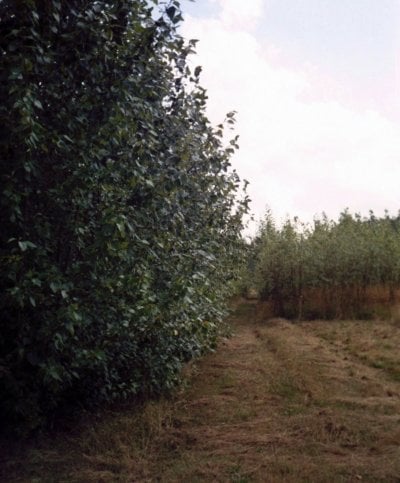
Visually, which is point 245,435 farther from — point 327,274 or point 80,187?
point 327,274

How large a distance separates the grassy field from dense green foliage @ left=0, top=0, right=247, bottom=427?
20.8 inches

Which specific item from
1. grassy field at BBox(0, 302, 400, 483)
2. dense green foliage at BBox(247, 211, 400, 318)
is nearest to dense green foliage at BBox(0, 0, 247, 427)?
grassy field at BBox(0, 302, 400, 483)

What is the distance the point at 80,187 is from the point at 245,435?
3159 mm

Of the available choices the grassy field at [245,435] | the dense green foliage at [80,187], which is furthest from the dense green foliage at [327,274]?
the dense green foliage at [80,187]

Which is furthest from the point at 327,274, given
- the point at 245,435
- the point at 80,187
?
the point at 80,187

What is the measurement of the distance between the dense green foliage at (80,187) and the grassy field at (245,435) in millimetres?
528

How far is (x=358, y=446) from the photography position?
497 cm

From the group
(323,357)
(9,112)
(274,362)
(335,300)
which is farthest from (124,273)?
(335,300)

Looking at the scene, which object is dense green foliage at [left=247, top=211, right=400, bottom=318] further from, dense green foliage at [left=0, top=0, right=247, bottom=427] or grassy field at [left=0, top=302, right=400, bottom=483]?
dense green foliage at [left=0, top=0, right=247, bottom=427]

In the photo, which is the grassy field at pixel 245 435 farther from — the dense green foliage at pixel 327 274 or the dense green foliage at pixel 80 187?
the dense green foliage at pixel 327 274

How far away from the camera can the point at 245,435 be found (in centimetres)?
545

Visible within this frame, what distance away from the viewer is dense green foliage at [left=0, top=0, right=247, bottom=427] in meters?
3.79

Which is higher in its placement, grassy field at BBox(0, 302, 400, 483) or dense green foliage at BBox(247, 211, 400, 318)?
dense green foliage at BBox(247, 211, 400, 318)

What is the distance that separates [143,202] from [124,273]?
Answer: 637mm
